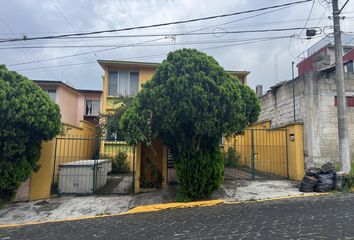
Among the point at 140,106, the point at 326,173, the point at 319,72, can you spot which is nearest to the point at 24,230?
the point at 140,106

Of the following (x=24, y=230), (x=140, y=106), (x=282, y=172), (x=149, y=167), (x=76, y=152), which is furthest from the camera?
(x=76, y=152)

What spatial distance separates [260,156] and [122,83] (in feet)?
30.0

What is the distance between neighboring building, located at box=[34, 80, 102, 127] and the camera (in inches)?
696

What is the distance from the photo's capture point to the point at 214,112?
707 centimetres

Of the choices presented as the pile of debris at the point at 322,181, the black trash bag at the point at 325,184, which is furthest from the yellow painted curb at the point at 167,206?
the black trash bag at the point at 325,184

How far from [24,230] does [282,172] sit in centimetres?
984

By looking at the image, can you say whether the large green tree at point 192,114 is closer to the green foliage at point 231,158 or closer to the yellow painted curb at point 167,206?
the yellow painted curb at point 167,206

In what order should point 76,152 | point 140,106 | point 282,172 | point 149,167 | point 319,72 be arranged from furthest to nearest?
point 76,152, point 282,172, point 319,72, point 149,167, point 140,106

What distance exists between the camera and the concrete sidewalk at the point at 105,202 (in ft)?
23.0

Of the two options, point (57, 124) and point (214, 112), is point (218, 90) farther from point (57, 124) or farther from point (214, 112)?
point (57, 124)

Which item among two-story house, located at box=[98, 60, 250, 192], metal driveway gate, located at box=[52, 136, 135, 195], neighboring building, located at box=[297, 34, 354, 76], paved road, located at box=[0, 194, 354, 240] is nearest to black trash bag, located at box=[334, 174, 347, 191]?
paved road, located at box=[0, 194, 354, 240]

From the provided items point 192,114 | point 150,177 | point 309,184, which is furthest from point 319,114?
point 150,177

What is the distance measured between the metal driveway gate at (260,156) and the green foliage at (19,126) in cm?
676

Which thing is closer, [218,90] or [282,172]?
[218,90]
